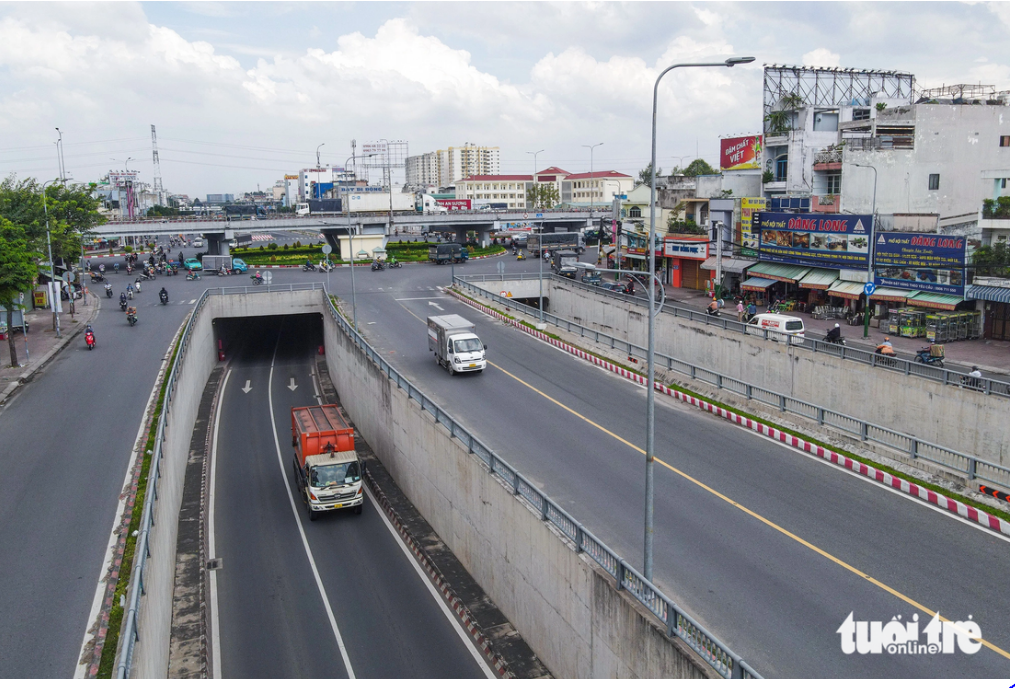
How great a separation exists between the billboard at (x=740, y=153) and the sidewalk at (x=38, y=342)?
50.2m

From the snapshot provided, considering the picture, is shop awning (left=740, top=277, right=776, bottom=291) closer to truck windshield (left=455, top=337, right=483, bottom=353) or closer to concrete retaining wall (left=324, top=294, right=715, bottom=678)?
truck windshield (left=455, top=337, right=483, bottom=353)

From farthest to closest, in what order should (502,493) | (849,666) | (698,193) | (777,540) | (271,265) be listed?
(271,265), (698,193), (502,493), (777,540), (849,666)

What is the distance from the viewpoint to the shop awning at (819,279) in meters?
45.6

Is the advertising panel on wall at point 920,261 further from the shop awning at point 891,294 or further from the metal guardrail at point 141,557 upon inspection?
the metal guardrail at point 141,557

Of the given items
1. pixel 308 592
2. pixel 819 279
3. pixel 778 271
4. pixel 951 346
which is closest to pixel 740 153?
pixel 778 271

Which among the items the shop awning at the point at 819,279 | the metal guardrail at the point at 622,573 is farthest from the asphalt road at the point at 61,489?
the shop awning at the point at 819,279

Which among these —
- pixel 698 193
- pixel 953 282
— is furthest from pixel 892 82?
pixel 953 282

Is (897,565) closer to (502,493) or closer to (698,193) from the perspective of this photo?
(502,493)

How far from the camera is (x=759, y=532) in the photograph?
54.2 feet

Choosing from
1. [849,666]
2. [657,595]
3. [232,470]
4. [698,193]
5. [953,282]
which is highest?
[698,193]

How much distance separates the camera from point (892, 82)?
6819cm

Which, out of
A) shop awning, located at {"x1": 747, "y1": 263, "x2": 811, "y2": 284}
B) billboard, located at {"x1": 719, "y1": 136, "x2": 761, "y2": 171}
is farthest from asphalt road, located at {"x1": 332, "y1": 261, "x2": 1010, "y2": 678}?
billboard, located at {"x1": 719, "y1": 136, "x2": 761, "y2": 171}

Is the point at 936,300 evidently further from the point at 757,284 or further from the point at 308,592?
the point at 308,592

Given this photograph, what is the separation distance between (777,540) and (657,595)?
192 inches
